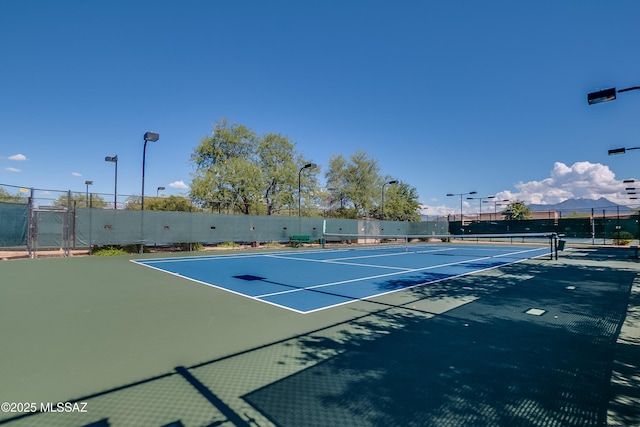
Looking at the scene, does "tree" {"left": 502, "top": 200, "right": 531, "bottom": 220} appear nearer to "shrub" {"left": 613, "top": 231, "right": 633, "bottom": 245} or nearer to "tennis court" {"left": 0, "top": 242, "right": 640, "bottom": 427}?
"shrub" {"left": 613, "top": 231, "right": 633, "bottom": 245}

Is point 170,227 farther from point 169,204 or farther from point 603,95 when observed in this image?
point 603,95

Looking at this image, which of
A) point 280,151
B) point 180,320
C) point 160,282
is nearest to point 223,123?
point 280,151

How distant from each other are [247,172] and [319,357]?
24.0m

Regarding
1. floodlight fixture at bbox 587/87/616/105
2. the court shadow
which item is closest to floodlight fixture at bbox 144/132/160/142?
the court shadow

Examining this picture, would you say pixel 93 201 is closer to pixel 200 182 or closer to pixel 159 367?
pixel 200 182

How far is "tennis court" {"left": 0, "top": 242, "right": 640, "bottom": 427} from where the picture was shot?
2.68 metres

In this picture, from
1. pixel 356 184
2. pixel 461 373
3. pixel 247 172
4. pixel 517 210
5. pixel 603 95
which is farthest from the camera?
pixel 517 210

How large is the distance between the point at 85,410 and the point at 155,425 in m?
0.72

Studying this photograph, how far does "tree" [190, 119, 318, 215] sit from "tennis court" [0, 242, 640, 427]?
1899 centimetres

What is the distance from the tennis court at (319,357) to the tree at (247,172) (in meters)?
19.0

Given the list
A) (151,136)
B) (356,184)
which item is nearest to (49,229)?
(151,136)

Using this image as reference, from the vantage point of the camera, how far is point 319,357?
150 inches

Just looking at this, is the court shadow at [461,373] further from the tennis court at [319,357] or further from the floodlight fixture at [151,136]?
the floodlight fixture at [151,136]

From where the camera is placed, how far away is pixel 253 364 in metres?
3.62
